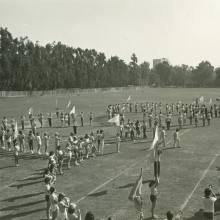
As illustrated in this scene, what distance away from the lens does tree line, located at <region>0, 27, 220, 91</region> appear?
8112cm

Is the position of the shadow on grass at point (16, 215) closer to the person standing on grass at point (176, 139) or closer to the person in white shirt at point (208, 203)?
the person in white shirt at point (208, 203)

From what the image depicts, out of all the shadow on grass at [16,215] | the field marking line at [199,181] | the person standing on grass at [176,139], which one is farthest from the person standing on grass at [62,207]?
the person standing on grass at [176,139]

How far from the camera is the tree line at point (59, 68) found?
81125mm

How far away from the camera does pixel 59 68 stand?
100812mm

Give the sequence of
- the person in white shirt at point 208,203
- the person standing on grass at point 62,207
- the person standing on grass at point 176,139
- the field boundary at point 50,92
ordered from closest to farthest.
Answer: the person in white shirt at point 208,203, the person standing on grass at point 62,207, the person standing on grass at point 176,139, the field boundary at point 50,92

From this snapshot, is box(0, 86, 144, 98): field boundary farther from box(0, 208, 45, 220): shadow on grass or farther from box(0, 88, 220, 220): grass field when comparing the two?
box(0, 208, 45, 220): shadow on grass

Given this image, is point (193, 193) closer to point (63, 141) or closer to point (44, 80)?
point (63, 141)

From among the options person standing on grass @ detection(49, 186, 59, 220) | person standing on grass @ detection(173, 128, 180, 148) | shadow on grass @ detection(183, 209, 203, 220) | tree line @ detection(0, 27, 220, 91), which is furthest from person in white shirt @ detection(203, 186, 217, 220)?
tree line @ detection(0, 27, 220, 91)

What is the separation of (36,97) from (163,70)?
403 feet

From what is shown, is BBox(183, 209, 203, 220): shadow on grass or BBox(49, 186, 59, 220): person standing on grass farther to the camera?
BBox(183, 209, 203, 220): shadow on grass

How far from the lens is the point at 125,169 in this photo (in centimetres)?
2453

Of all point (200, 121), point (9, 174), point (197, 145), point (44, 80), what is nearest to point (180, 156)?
point (197, 145)

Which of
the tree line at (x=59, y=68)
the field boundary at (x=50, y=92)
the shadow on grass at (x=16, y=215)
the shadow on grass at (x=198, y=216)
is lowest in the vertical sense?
the shadow on grass at (x=16, y=215)

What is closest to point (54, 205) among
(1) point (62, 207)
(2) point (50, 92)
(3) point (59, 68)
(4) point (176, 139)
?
(1) point (62, 207)
